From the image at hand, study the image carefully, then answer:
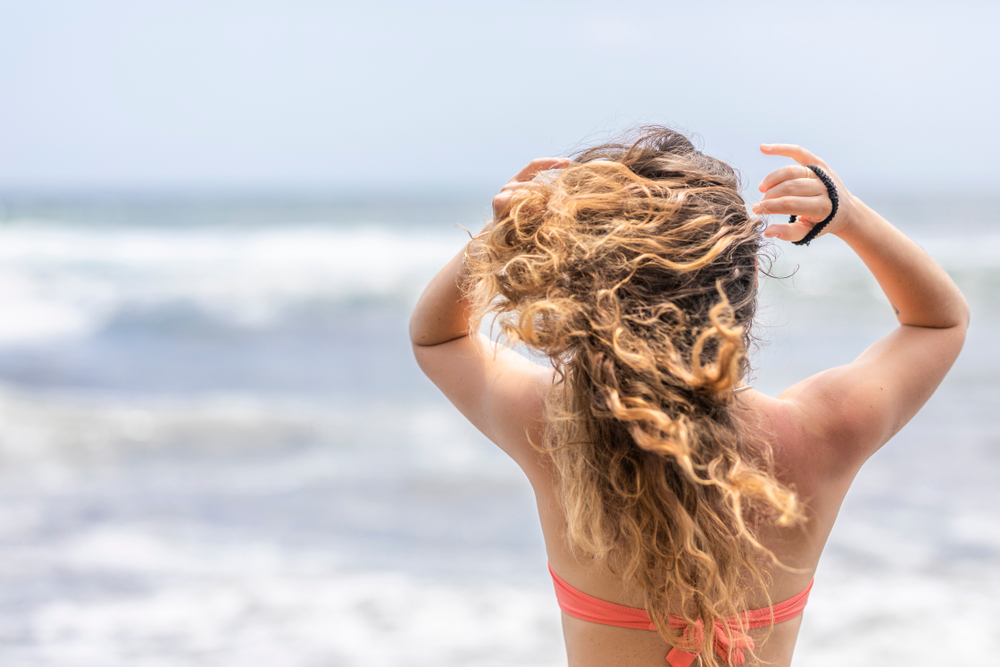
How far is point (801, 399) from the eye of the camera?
111cm

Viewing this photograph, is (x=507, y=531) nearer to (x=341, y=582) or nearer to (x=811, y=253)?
(x=341, y=582)

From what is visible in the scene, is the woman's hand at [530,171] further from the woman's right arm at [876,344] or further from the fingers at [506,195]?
the woman's right arm at [876,344]

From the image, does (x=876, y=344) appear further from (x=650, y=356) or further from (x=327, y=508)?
(x=327, y=508)

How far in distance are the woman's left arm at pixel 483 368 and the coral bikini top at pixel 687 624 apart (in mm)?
234

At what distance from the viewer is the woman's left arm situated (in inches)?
48.5

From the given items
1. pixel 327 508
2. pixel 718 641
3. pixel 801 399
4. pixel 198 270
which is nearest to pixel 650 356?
pixel 801 399

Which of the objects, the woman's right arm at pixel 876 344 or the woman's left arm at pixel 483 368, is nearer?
the woman's right arm at pixel 876 344

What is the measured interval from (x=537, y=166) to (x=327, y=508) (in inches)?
140

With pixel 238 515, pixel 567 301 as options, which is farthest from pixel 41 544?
pixel 567 301

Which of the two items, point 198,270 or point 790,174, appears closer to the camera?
point 790,174

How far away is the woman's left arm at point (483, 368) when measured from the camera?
1231 millimetres

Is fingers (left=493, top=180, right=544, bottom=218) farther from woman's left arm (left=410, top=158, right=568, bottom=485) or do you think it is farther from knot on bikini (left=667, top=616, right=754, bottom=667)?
knot on bikini (left=667, top=616, right=754, bottom=667)

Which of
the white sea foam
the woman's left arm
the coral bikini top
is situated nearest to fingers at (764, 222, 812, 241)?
the woman's left arm

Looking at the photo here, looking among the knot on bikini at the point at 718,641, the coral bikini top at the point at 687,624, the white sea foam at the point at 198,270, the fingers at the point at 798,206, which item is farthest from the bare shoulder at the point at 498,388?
the white sea foam at the point at 198,270
